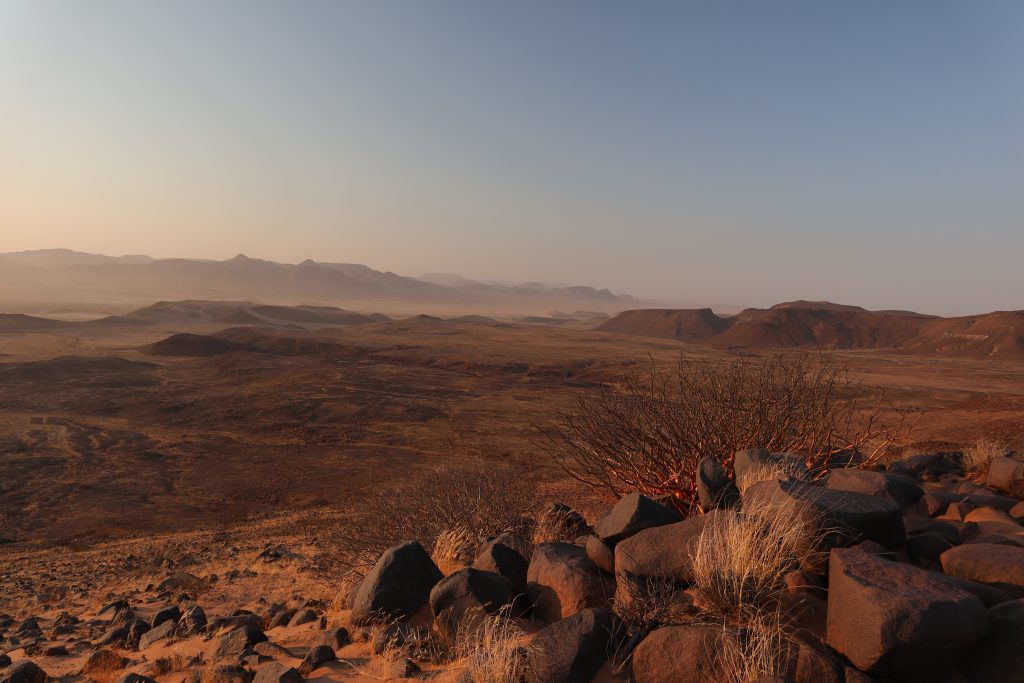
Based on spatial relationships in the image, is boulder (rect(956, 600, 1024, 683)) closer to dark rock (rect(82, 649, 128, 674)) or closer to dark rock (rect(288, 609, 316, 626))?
dark rock (rect(288, 609, 316, 626))

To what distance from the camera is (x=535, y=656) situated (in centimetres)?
370

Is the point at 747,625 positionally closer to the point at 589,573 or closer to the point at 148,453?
the point at 589,573

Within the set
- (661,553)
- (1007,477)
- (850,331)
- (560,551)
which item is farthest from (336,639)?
(850,331)

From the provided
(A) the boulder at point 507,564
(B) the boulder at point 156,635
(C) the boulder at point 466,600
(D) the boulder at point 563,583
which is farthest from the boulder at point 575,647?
(B) the boulder at point 156,635

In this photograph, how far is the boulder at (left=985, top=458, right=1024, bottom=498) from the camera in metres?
6.39

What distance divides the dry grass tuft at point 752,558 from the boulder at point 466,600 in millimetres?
1610

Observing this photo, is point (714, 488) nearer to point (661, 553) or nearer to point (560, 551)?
point (661, 553)

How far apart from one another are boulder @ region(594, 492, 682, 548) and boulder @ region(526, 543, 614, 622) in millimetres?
265

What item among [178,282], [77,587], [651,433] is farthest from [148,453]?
[178,282]

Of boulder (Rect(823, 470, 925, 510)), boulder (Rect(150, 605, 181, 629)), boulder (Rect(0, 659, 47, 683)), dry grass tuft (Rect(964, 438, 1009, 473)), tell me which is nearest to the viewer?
boulder (Rect(823, 470, 925, 510))

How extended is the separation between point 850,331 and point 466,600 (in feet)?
246

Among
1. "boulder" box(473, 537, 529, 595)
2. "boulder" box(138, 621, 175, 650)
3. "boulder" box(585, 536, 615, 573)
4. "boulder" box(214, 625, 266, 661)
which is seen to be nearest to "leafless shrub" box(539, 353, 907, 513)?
"boulder" box(585, 536, 615, 573)

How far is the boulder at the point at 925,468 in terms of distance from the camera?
7836mm

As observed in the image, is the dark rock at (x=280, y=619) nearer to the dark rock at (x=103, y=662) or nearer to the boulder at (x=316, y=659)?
the dark rock at (x=103, y=662)
